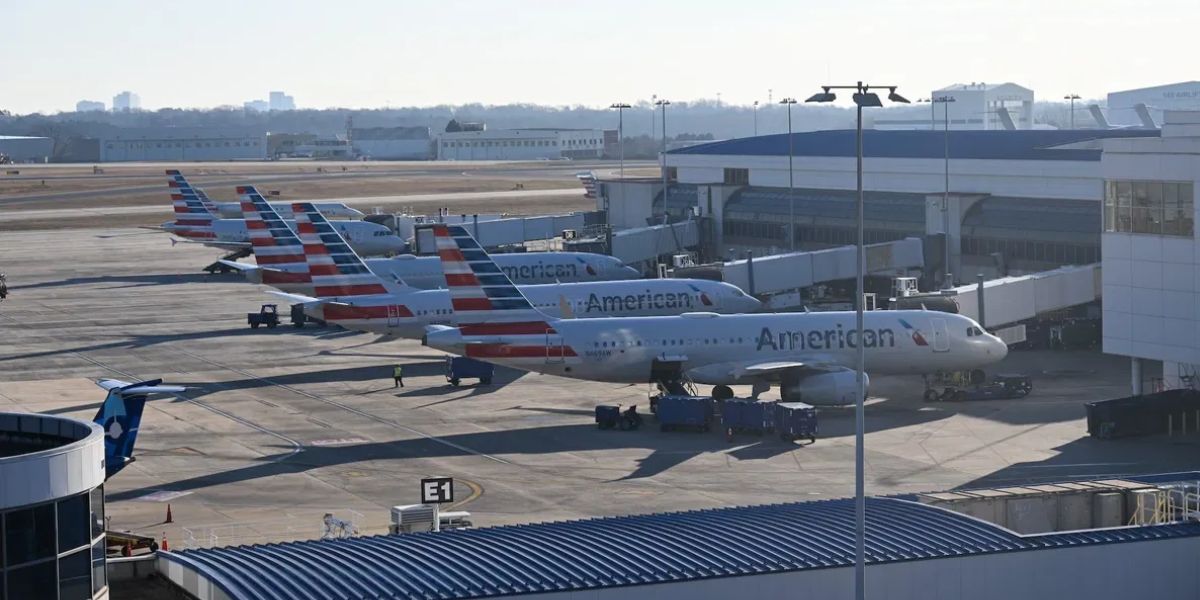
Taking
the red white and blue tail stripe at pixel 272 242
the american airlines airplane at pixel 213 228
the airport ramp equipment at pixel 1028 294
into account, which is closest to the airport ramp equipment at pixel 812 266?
the airport ramp equipment at pixel 1028 294

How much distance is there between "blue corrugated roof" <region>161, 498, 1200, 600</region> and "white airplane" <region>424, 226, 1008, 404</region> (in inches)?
1155

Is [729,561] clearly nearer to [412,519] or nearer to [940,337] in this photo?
[412,519]

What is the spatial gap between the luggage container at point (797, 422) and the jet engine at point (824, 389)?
462cm

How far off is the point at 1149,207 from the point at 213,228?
95001 millimetres

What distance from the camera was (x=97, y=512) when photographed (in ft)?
92.5

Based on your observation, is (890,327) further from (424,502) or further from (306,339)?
(306,339)

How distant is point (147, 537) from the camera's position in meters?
47.5

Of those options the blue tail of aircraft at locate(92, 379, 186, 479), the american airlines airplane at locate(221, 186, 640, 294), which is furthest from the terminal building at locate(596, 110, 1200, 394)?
the blue tail of aircraft at locate(92, 379, 186, 479)

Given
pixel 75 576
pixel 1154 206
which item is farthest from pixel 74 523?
pixel 1154 206

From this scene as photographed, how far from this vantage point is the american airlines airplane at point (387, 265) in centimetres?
9281

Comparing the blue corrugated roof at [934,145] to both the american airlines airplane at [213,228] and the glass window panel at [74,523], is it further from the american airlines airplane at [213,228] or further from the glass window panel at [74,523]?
the glass window panel at [74,523]

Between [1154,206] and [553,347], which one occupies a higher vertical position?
[1154,206]

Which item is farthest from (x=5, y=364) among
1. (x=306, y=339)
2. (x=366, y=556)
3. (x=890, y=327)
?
(x=366, y=556)

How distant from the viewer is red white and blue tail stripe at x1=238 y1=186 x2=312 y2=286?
305 ft
